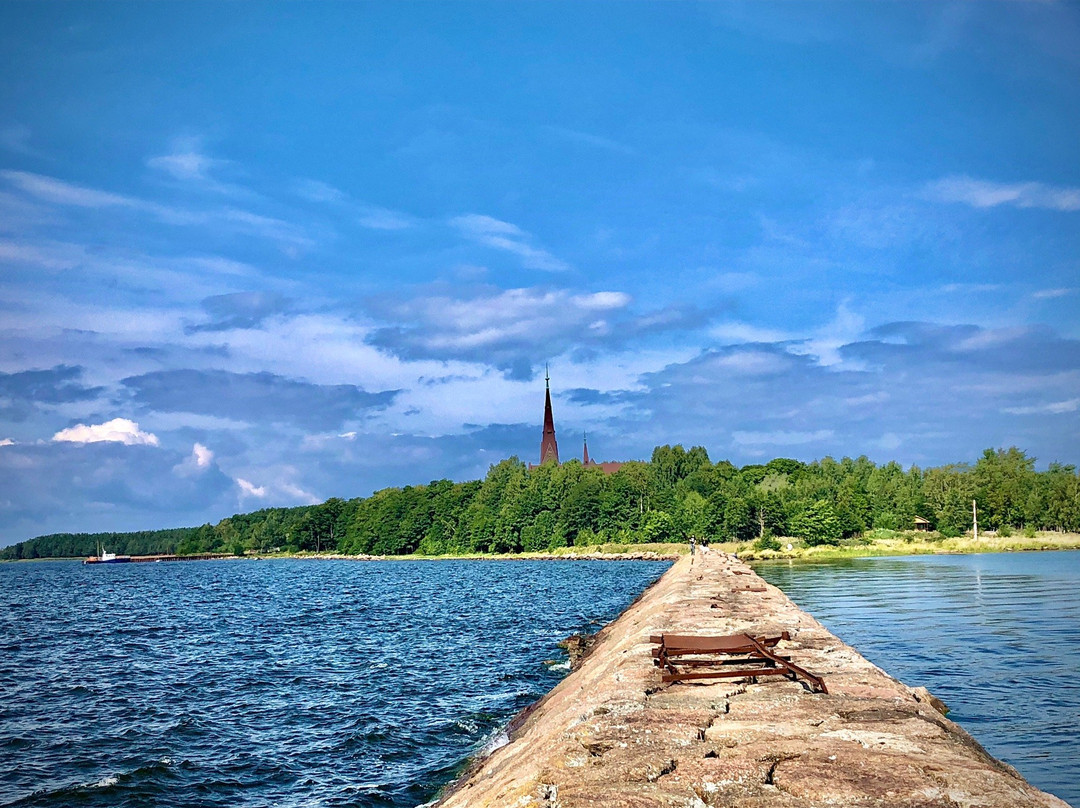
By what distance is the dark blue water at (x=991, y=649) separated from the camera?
33.3 feet

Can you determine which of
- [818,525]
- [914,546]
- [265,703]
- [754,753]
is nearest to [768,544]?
[818,525]

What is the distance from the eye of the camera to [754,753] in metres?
5.79

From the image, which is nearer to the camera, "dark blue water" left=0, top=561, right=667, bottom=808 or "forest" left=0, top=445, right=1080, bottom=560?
"dark blue water" left=0, top=561, right=667, bottom=808

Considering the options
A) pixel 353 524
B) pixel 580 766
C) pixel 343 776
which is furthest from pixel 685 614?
pixel 353 524

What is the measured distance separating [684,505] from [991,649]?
→ 338ft

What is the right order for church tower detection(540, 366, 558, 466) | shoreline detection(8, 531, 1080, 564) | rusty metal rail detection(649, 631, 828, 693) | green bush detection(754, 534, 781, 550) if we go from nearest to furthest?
1. rusty metal rail detection(649, 631, 828, 693)
2. shoreline detection(8, 531, 1080, 564)
3. green bush detection(754, 534, 781, 550)
4. church tower detection(540, 366, 558, 466)

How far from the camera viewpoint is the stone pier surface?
195 inches

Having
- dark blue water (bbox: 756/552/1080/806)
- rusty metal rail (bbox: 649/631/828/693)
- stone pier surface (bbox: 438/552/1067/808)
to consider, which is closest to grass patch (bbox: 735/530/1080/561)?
dark blue water (bbox: 756/552/1080/806)

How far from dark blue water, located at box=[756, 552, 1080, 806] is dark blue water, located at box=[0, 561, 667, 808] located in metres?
7.71

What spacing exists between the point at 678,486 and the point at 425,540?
169 feet

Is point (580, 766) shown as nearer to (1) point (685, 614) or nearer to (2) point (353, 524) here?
(1) point (685, 614)

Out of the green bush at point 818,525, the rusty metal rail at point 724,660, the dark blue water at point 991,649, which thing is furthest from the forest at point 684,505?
the rusty metal rail at point 724,660

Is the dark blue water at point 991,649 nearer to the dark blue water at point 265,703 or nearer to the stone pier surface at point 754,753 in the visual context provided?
the stone pier surface at point 754,753

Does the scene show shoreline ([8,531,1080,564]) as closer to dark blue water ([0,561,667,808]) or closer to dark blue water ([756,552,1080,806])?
dark blue water ([756,552,1080,806])
